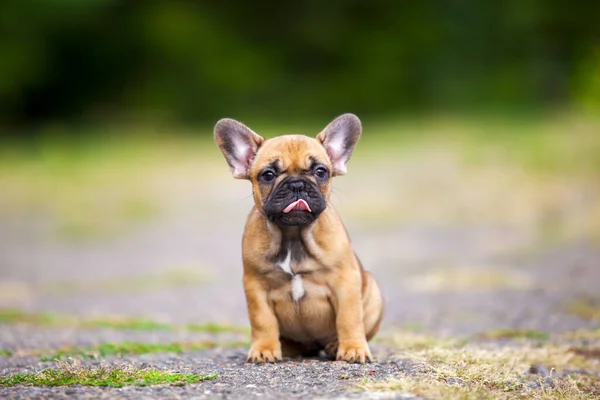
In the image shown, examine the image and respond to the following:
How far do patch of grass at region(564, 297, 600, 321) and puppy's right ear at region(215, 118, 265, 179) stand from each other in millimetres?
5026

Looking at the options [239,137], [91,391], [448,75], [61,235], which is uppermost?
[448,75]

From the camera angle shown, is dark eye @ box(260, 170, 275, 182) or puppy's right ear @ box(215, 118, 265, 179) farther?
puppy's right ear @ box(215, 118, 265, 179)

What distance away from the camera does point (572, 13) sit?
3553 cm

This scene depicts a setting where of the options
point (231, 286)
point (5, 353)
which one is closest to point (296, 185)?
point (5, 353)

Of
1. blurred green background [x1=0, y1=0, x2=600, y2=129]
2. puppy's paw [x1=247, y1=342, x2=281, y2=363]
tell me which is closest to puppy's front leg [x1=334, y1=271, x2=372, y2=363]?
puppy's paw [x1=247, y1=342, x2=281, y2=363]

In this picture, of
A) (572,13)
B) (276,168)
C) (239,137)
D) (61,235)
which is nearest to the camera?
(276,168)

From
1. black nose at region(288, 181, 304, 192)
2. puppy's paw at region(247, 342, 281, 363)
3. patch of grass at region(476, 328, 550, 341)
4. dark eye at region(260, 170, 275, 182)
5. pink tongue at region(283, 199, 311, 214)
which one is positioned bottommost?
puppy's paw at region(247, 342, 281, 363)

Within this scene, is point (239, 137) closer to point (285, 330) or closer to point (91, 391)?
point (285, 330)

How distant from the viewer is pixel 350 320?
23.0ft

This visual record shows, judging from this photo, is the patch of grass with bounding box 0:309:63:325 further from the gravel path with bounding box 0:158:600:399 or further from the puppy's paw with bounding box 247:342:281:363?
the puppy's paw with bounding box 247:342:281:363

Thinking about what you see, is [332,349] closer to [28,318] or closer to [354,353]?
[354,353]

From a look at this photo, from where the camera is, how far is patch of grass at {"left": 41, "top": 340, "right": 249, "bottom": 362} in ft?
26.3

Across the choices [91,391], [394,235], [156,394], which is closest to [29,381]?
[91,391]

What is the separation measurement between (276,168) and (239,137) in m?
0.63
